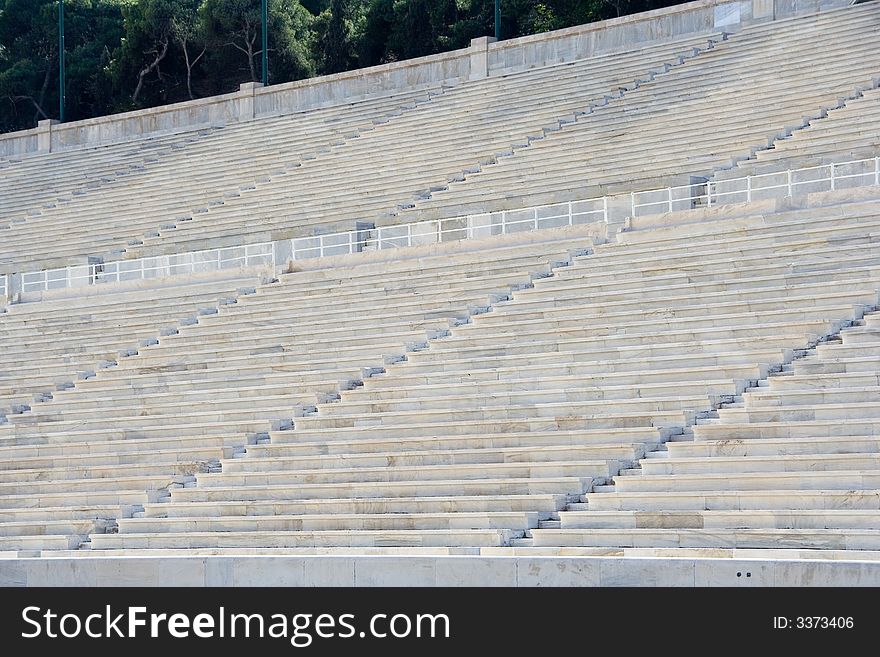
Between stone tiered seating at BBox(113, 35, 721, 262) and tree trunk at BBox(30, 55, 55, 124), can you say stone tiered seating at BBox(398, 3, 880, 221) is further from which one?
tree trunk at BBox(30, 55, 55, 124)

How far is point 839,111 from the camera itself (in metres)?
18.0

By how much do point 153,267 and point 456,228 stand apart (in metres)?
4.26

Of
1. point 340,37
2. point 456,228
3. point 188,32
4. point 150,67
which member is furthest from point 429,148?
point 150,67

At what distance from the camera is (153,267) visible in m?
19.0

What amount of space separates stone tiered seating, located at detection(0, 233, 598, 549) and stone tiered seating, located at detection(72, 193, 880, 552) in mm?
37

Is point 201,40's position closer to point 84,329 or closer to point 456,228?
point 84,329

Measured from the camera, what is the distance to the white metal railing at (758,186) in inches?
578

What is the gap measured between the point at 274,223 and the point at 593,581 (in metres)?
13.0

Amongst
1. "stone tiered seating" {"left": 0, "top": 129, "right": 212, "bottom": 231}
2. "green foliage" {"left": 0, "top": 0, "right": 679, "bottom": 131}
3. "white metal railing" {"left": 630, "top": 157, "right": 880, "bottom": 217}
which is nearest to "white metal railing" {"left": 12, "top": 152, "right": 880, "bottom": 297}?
"white metal railing" {"left": 630, "top": 157, "right": 880, "bottom": 217}

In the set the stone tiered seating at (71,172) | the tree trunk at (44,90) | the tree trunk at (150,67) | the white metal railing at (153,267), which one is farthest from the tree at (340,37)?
the white metal railing at (153,267)

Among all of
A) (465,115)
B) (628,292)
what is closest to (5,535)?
(628,292)

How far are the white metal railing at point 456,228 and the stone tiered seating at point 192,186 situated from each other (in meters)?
2.84

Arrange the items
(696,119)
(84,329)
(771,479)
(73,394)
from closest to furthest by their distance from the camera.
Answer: (771,479) < (73,394) < (84,329) < (696,119)
